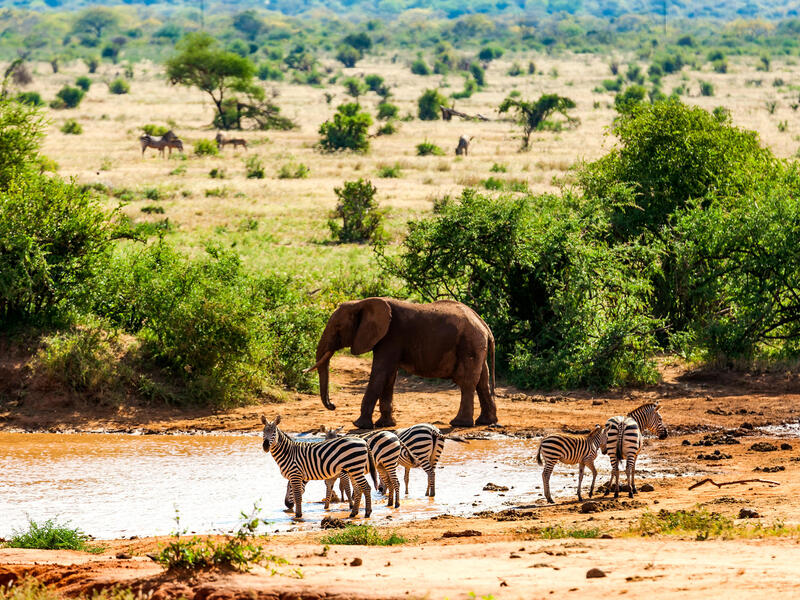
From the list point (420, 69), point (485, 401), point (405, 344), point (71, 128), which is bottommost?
point (485, 401)

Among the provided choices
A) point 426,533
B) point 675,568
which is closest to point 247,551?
point 426,533

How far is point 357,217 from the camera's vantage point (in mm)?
29719

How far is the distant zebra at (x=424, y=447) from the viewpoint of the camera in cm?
1246

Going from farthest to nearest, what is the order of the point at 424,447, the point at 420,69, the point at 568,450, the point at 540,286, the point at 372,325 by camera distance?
the point at 420,69, the point at 540,286, the point at 372,325, the point at 424,447, the point at 568,450

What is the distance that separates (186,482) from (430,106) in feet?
172

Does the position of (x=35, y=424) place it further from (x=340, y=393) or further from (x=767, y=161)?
(x=767, y=161)

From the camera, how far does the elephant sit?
1530 centimetres

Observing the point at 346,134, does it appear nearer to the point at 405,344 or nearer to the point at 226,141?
the point at 226,141

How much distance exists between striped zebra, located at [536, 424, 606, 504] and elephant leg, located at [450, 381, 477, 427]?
11.2 ft

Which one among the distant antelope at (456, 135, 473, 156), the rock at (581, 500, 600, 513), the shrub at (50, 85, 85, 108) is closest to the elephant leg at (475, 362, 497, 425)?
the rock at (581, 500, 600, 513)

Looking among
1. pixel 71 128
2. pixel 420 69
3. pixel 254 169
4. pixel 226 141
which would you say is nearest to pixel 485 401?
pixel 254 169

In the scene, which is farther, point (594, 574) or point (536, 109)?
point (536, 109)

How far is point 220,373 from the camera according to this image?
17109 mm

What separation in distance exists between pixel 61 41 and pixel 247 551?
151448 mm
